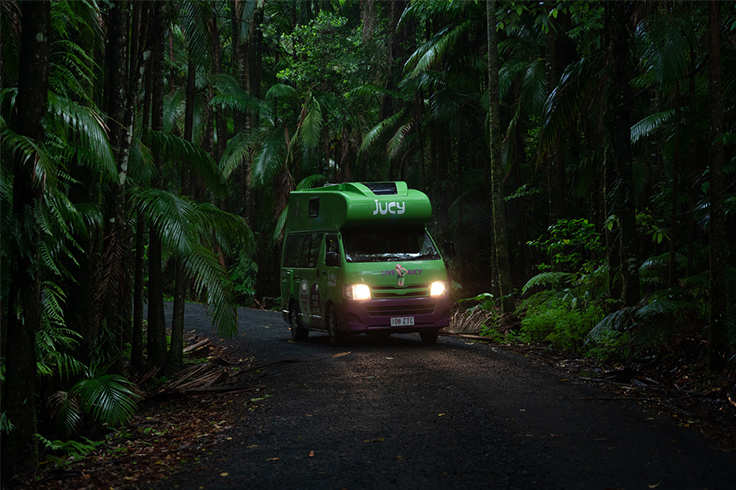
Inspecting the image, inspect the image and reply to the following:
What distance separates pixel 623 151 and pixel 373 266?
458cm

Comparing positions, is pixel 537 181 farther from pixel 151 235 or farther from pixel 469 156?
pixel 151 235

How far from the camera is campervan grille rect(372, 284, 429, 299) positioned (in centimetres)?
1259

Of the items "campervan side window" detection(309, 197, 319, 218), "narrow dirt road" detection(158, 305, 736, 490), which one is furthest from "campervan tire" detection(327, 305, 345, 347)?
"narrow dirt road" detection(158, 305, 736, 490)

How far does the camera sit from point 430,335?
13344 millimetres

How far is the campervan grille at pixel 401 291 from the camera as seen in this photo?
12594 mm

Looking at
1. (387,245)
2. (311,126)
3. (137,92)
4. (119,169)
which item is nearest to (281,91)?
(311,126)

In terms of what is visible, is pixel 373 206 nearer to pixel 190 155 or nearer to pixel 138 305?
pixel 190 155

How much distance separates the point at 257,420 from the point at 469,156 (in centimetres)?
2257

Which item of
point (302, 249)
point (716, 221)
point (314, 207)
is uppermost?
point (314, 207)

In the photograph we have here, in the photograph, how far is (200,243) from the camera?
10086 mm

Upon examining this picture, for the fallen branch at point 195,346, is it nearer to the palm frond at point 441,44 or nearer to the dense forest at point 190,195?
the dense forest at point 190,195

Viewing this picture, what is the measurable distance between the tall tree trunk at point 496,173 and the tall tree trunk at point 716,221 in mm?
7029

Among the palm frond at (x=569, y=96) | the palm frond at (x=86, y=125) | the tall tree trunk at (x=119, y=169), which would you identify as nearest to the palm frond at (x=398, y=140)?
the palm frond at (x=569, y=96)

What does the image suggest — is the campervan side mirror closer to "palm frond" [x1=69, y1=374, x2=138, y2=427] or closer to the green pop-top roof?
the green pop-top roof
